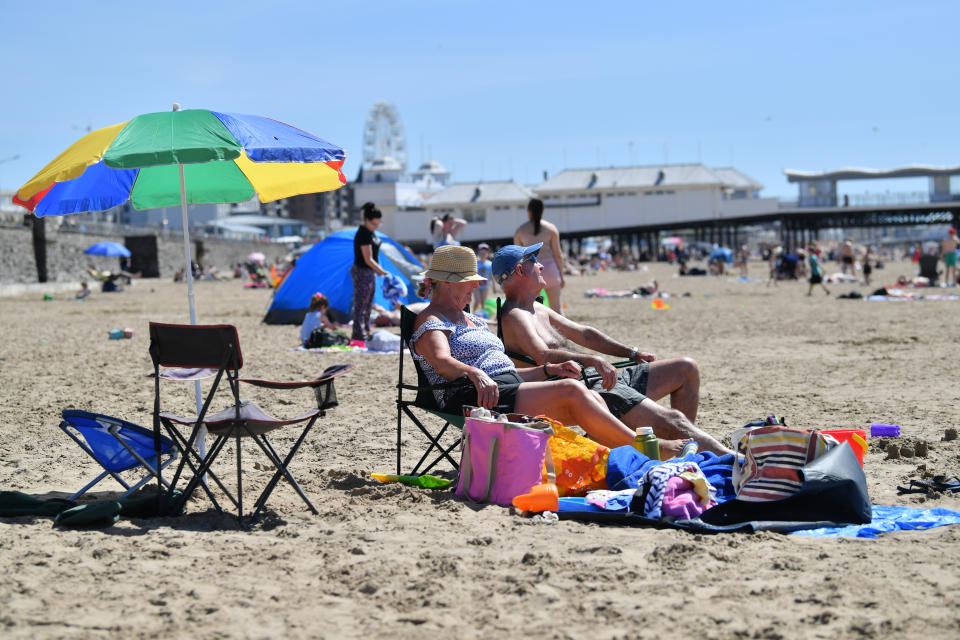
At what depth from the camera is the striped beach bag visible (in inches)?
137

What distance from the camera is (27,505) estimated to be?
374 centimetres

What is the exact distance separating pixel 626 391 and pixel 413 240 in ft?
209

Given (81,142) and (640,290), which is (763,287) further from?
(81,142)

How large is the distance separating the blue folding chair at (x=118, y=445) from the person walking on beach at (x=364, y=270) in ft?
18.9

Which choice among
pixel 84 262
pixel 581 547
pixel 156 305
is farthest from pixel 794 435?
pixel 84 262

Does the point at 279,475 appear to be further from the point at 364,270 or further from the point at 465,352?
the point at 364,270

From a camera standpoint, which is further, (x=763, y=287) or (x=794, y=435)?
(x=763, y=287)

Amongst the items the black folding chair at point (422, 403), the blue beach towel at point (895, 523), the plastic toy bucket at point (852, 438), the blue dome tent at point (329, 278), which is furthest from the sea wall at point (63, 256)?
the blue beach towel at point (895, 523)

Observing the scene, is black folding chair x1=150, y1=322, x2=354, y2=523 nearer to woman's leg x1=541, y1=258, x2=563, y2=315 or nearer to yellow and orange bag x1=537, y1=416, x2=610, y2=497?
yellow and orange bag x1=537, y1=416, x2=610, y2=497

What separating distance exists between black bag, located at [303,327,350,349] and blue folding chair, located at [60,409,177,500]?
567 cm

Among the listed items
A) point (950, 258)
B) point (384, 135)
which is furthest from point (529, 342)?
point (384, 135)

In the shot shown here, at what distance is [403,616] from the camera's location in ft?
8.70

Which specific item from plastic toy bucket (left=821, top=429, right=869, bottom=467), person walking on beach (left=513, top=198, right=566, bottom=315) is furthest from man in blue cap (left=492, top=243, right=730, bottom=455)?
person walking on beach (left=513, top=198, right=566, bottom=315)

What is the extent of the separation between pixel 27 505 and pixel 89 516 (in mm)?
391
